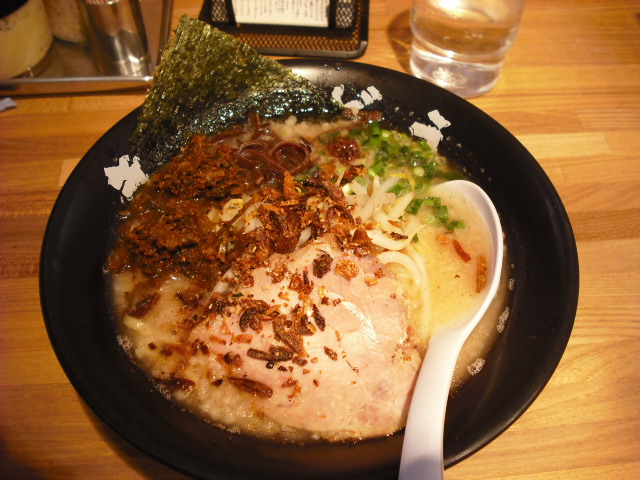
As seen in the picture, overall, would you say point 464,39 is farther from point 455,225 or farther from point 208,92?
point 208,92

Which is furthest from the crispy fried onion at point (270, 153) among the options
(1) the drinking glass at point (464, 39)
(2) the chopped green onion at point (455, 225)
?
(1) the drinking glass at point (464, 39)

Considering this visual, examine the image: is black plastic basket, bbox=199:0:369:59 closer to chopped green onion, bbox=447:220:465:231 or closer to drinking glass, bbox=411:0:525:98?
drinking glass, bbox=411:0:525:98

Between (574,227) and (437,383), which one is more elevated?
(437,383)

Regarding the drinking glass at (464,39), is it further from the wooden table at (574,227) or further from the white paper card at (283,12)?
the white paper card at (283,12)

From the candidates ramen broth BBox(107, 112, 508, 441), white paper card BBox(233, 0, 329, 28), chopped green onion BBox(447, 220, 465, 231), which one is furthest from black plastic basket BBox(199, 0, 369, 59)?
chopped green onion BBox(447, 220, 465, 231)

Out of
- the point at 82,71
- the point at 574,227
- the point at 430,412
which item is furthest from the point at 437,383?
the point at 82,71
